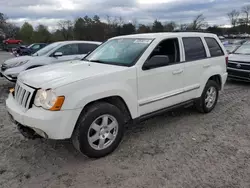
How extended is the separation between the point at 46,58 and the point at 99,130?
17.7 feet

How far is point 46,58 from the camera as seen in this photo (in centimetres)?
801

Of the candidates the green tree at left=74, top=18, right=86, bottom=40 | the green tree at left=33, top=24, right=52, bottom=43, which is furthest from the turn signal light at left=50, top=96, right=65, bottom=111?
the green tree at left=33, top=24, right=52, bottom=43

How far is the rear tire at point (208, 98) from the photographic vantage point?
516cm

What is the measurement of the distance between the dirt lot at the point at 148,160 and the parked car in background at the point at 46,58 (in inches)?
127

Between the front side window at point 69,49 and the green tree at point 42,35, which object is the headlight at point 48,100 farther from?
the green tree at point 42,35

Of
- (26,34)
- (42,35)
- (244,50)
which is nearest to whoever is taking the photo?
(244,50)

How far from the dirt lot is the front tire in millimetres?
172

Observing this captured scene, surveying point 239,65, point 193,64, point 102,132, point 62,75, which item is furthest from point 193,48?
point 239,65

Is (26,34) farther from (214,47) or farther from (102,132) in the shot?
(102,132)

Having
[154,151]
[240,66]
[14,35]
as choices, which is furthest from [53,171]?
[14,35]

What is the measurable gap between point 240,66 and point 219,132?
4.94 metres

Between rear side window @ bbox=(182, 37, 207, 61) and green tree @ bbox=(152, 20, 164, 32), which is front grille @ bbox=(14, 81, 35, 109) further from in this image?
green tree @ bbox=(152, 20, 164, 32)

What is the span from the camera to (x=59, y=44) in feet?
28.1

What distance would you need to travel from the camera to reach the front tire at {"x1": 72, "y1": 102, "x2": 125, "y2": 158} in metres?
3.21
